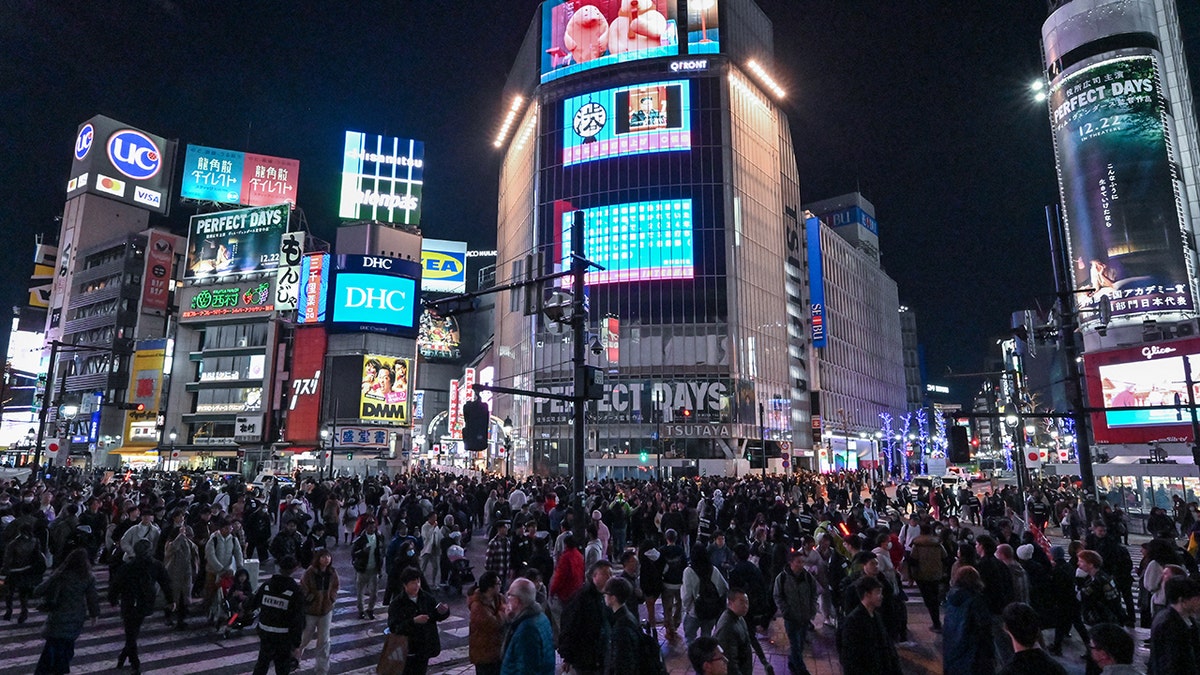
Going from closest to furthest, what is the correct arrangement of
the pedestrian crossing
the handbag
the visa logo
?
the handbag → the pedestrian crossing → the visa logo

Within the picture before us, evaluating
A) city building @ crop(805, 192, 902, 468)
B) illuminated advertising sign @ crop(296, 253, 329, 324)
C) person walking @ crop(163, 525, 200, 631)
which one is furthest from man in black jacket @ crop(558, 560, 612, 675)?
city building @ crop(805, 192, 902, 468)

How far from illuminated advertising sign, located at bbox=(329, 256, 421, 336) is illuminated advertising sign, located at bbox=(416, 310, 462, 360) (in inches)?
2075

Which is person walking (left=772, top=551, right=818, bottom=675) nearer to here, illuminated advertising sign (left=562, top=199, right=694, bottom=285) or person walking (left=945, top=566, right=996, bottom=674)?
person walking (left=945, top=566, right=996, bottom=674)

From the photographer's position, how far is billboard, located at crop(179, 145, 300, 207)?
241 feet

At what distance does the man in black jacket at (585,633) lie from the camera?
21.6ft

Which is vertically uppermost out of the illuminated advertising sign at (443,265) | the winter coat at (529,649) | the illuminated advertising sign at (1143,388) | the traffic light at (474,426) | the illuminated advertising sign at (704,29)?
the illuminated advertising sign at (704,29)

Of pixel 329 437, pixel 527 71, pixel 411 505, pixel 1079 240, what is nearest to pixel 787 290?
pixel 1079 240

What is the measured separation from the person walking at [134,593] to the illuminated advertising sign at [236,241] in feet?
202

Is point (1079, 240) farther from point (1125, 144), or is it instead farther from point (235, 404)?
point (235, 404)

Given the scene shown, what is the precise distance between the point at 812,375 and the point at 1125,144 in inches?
1618

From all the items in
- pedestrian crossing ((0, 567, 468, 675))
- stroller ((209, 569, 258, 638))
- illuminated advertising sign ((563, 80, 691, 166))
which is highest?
illuminated advertising sign ((563, 80, 691, 166))

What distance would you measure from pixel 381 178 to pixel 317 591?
7083 cm

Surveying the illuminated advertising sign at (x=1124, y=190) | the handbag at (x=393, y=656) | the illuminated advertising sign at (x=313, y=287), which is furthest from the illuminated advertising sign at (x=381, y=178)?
the handbag at (x=393, y=656)

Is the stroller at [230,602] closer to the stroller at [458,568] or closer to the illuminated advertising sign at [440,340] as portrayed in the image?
the stroller at [458,568]
